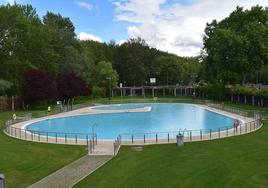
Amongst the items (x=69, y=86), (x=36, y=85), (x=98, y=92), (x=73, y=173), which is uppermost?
(x=36, y=85)

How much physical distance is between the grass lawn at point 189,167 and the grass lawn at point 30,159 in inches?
93.3

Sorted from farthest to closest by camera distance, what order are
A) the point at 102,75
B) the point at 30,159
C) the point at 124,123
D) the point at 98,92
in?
the point at 102,75, the point at 98,92, the point at 124,123, the point at 30,159

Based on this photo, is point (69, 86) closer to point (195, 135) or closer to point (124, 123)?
point (124, 123)

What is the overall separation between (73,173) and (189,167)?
5061 millimetres

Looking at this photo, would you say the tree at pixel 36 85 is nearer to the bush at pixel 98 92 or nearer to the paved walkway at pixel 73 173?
the bush at pixel 98 92

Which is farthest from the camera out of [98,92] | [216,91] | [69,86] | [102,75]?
[102,75]

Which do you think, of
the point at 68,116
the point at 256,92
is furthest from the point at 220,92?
the point at 68,116

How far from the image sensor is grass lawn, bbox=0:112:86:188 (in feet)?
55.3

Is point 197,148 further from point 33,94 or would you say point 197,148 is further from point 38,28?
point 38,28

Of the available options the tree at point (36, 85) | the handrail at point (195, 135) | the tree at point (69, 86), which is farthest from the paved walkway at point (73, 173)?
the tree at point (69, 86)

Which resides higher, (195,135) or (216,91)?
(216,91)

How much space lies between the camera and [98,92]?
83562 millimetres

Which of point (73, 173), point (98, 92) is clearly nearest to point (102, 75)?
point (98, 92)

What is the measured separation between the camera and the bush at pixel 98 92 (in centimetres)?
8262
